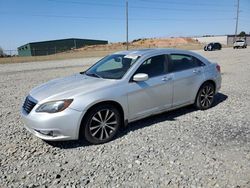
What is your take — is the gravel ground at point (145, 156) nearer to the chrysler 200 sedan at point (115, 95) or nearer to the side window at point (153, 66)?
the chrysler 200 sedan at point (115, 95)

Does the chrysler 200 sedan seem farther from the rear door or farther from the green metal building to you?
the green metal building

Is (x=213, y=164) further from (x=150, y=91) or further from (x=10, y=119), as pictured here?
(x=10, y=119)

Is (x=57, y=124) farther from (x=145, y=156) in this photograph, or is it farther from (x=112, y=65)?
(x=112, y=65)

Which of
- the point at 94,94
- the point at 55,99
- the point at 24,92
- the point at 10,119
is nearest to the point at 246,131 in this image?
the point at 94,94

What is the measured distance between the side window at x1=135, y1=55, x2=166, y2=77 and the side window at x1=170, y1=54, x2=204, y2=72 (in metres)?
0.27

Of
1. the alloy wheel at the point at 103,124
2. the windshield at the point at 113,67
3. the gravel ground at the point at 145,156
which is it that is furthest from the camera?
the windshield at the point at 113,67

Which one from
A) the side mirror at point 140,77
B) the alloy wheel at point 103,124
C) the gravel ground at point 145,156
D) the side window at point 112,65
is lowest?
the gravel ground at point 145,156

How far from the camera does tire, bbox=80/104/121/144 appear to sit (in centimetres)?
427

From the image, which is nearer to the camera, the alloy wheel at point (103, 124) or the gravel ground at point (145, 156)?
the gravel ground at point (145, 156)

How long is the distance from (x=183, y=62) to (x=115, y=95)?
81.3 inches

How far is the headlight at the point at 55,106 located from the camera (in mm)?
4078

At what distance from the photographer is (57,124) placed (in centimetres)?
404

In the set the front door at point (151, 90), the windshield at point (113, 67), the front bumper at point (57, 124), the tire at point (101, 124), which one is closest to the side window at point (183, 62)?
the front door at point (151, 90)

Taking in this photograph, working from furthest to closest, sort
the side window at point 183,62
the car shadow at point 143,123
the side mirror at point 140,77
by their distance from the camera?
the side window at point 183,62 < the side mirror at point 140,77 < the car shadow at point 143,123
